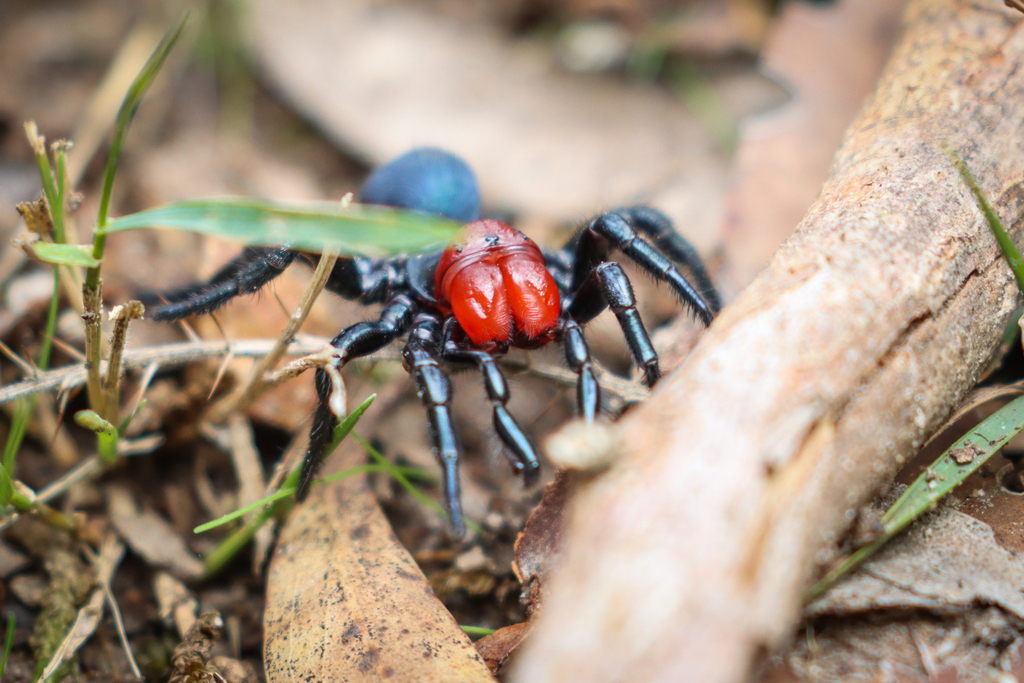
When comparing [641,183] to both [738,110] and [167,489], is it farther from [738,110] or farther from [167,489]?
[167,489]

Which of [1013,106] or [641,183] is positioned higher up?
[1013,106]

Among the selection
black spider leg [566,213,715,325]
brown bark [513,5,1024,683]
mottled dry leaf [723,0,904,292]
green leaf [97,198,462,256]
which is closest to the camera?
brown bark [513,5,1024,683]

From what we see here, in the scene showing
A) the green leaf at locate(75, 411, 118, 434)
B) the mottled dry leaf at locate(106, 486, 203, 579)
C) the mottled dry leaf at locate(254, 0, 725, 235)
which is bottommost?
the mottled dry leaf at locate(106, 486, 203, 579)

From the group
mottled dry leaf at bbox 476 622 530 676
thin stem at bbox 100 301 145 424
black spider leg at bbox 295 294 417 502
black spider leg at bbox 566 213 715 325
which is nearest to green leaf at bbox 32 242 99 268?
thin stem at bbox 100 301 145 424

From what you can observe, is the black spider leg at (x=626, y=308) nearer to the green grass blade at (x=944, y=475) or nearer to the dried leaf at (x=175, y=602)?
the green grass blade at (x=944, y=475)

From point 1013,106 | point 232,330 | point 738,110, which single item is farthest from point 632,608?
point 738,110

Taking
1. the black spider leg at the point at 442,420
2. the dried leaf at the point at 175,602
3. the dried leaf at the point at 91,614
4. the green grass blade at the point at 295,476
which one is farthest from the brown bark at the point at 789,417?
the dried leaf at the point at 91,614

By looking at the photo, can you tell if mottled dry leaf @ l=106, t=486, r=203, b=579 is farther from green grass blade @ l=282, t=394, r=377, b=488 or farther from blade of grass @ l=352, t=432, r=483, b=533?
blade of grass @ l=352, t=432, r=483, b=533
